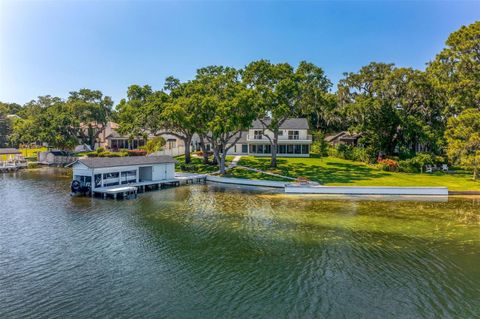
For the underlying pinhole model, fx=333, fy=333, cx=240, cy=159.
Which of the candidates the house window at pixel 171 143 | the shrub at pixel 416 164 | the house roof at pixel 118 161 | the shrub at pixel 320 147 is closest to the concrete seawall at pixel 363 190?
the shrub at pixel 416 164

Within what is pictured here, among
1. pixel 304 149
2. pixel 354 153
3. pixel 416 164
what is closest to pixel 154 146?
pixel 304 149

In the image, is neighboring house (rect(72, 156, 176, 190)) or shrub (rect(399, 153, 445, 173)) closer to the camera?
neighboring house (rect(72, 156, 176, 190))

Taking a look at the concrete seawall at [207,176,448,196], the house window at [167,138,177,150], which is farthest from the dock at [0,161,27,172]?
the concrete seawall at [207,176,448,196]

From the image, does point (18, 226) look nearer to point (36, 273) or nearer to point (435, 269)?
point (36, 273)

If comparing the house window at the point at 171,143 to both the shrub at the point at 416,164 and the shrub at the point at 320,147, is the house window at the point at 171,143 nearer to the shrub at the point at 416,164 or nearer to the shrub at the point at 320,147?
the shrub at the point at 320,147

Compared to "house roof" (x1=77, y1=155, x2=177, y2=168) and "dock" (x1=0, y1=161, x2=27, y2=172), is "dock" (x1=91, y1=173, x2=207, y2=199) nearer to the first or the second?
"house roof" (x1=77, y1=155, x2=177, y2=168)

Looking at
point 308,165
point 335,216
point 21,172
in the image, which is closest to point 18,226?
point 335,216
